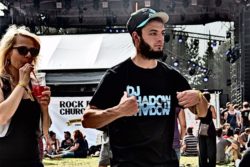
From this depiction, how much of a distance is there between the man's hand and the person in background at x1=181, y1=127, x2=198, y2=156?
11.7 m

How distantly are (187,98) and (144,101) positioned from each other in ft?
0.81

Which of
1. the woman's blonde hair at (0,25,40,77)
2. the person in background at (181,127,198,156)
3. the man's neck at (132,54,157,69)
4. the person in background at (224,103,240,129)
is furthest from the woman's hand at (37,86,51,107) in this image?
the person in background at (224,103,240,129)

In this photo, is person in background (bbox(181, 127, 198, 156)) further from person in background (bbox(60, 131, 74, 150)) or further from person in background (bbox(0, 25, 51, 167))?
person in background (bbox(0, 25, 51, 167))

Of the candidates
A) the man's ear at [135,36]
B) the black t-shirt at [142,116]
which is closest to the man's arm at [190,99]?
the black t-shirt at [142,116]

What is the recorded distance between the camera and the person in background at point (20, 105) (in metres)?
3.43

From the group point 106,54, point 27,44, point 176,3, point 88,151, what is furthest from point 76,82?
point 27,44

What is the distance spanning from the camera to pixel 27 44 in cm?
364

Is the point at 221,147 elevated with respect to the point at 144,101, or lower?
lower

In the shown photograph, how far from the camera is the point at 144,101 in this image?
3.36m

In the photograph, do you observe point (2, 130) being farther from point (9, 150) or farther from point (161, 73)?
point (161, 73)

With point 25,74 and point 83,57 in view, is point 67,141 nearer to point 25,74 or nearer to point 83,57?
point 83,57

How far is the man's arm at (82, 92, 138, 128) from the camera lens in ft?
10.3

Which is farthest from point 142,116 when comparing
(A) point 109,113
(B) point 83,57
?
(B) point 83,57

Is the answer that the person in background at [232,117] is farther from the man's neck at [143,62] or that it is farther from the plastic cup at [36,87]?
the man's neck at [143,62]
